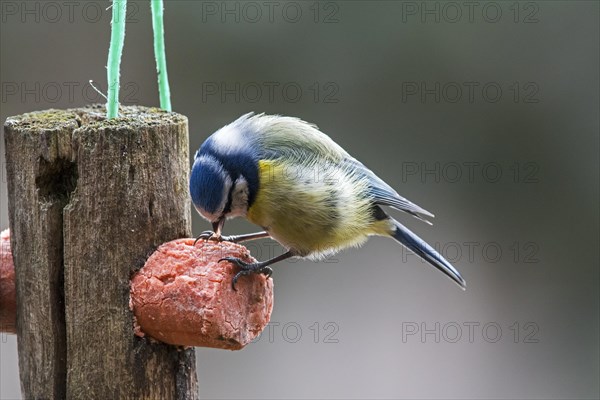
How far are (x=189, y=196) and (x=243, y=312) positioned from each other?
11.6 inches

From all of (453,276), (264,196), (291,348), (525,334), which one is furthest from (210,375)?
(264,196)

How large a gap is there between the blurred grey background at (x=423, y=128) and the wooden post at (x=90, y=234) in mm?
2400

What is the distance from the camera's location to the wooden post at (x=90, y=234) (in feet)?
6.02

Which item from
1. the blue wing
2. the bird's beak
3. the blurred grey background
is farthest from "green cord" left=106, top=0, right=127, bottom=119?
the blurred grey background

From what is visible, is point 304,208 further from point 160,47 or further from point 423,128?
point 423,128

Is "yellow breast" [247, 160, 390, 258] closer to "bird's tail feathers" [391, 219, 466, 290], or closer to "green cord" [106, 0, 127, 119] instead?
"bird's tail feathers" [391, 219, 466, 290]

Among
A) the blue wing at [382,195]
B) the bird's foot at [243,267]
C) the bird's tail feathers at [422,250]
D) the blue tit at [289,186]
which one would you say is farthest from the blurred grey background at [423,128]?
the bird's foot at [243,267]

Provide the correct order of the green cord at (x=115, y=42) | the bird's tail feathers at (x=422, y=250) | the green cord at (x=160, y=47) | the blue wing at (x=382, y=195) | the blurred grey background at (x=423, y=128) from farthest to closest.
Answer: the blurred grey background at (x=423, y=128)
the bird's tail feathers at (x=422, y=250)
the blue wing at (x=382, y=195)
the green cord at (x=160, y=47)
the green cord at (x=115, y=42)

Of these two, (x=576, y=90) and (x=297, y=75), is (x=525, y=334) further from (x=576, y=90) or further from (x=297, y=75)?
(x=297, y=75)

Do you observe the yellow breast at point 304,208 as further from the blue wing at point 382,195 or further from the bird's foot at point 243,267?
the bird's foot at point 243,267

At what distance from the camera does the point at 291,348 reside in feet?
14.3

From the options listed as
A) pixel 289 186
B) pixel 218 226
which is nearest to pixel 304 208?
pixel 289 186

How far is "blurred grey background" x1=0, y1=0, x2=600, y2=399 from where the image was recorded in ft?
14.5

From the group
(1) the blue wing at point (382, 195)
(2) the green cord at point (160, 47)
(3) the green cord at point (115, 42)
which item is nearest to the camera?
(3) the green cord at point (115, 42)
